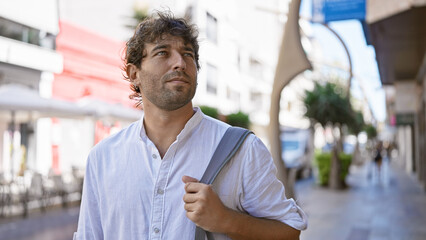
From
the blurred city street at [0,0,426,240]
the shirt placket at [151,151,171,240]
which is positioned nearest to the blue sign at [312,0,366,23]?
the blurred city street at [0,0,426,240]

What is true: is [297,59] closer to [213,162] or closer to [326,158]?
[213,162]

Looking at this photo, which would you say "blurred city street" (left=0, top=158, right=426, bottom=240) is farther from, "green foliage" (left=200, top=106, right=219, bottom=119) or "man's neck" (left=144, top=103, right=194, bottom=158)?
"man's neck" (left=144, top=103, right=194, bottom=158)

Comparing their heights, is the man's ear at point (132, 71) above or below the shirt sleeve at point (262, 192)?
above

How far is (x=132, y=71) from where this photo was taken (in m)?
1.91

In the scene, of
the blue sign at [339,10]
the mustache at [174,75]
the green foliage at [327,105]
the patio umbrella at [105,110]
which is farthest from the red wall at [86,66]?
the mustache at [174,75]

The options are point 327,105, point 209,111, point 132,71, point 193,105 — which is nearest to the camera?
point 132,71

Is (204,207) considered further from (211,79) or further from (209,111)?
(211,79)

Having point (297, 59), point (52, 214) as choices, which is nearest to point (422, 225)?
point (297, 59)

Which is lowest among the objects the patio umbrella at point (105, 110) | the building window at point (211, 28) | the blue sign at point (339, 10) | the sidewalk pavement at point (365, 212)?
the sidewalk pavement at point (365, 212)

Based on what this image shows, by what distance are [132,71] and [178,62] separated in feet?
0.98

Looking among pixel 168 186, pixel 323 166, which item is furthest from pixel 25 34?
pixel 168 186

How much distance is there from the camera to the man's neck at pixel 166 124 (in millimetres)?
1762

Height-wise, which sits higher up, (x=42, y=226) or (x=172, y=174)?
(x=172, y=174)

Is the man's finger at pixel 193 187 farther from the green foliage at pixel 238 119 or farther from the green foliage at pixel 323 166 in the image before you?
the green foliage at pixel 323 166
